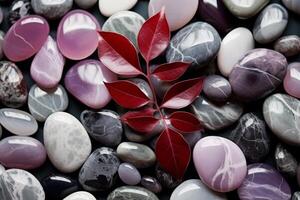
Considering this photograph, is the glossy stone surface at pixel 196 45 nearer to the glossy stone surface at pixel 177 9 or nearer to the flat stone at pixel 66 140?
the glossy stone surface at pixel 177 9

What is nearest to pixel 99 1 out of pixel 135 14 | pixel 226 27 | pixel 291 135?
pixel 135 14

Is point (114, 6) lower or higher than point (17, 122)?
higher

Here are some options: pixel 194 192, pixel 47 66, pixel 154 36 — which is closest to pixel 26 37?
pixel 47 66

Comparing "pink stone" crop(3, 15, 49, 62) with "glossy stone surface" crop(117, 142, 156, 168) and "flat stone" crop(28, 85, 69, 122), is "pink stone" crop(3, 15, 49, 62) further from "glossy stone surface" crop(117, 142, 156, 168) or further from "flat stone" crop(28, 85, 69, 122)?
"glossy stone surface" crop(117, 142, 156, 168)

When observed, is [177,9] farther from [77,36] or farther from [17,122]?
[17,122]

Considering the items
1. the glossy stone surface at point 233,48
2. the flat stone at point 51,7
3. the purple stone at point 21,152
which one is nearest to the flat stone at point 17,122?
the purple stone at point 21,152
